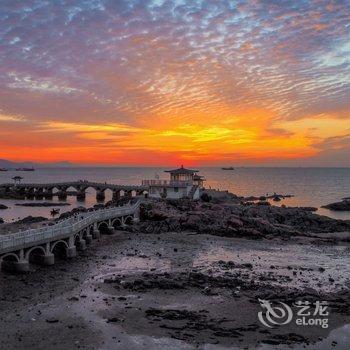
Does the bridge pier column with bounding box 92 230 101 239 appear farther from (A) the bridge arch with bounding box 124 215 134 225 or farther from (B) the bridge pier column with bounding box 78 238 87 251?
(A) the bridge arch with bounding box 124 215 134 225

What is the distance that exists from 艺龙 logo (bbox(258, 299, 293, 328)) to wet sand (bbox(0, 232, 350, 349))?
0.49m

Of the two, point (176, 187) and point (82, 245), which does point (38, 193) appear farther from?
point (82, 245)

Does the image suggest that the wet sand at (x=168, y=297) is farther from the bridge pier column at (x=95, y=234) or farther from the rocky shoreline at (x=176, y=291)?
the bridge pier column at (x=95, y=234)

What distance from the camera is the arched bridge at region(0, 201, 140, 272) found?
104ft

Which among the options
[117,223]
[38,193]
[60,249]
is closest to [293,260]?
[60,249]

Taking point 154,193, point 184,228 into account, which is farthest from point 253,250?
point 154,193

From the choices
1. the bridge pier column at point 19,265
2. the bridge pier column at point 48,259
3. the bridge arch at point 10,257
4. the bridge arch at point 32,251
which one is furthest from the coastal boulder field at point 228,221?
the bridge pier column at point 19,265

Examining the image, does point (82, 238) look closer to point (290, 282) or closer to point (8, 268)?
point (8, 268)

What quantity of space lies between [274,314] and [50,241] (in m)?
17.8

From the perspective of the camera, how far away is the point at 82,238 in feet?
147

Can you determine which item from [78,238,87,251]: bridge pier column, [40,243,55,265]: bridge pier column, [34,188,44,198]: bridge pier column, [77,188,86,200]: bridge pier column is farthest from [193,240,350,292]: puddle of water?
[34,188,44,198]: bridge pier column

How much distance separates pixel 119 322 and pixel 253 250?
22365mm

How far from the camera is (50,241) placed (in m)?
35.5

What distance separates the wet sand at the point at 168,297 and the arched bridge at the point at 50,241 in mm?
1091
